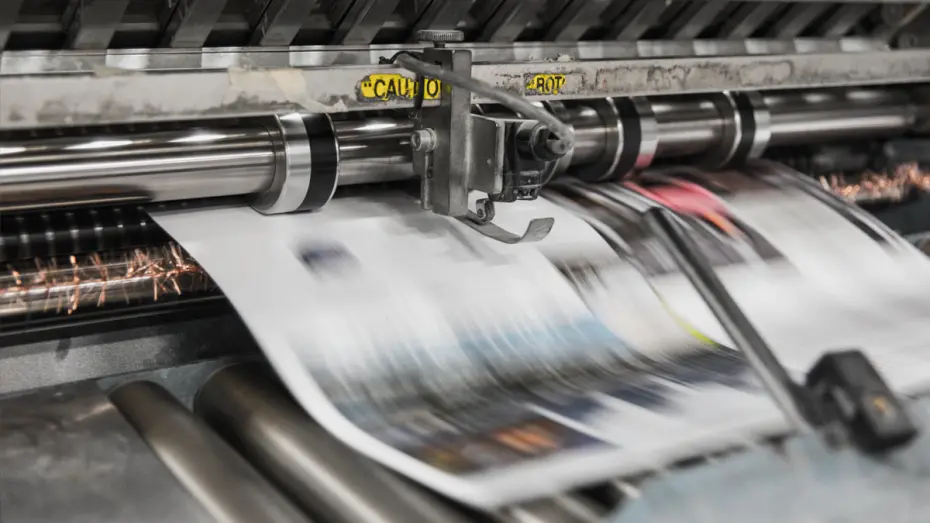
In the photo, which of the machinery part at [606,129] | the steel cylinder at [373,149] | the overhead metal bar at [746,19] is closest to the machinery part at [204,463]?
the steel cylinder at [373,149]

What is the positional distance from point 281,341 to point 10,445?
34cm

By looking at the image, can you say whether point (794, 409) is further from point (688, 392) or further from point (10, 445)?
point (10, 445)

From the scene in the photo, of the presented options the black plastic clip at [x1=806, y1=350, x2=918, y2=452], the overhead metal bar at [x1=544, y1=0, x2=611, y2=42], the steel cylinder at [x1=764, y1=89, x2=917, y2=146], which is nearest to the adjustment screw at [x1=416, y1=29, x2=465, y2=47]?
Answer: the overhead metal bar at [x1=544, y1=0, x2=611, y2=42]

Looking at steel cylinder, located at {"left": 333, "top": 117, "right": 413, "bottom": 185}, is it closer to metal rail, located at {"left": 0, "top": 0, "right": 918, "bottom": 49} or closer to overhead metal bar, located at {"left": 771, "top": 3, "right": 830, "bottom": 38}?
metal rail, located at {"left": 0, "top": 0, "right": 918, "bottom": 49}

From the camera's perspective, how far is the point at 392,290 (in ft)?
4.53

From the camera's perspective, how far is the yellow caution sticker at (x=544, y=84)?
1.62m

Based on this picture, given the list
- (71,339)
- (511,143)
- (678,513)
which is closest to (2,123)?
(71,339)

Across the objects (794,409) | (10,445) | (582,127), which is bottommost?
(10,445)

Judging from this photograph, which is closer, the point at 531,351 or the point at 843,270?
the point at 531,351

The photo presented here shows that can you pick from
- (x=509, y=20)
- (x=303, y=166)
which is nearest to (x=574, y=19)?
(x=509, y=20)

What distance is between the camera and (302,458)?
1130 millimetres

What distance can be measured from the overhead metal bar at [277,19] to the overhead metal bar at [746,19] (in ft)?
3.03

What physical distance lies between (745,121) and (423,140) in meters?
0.83

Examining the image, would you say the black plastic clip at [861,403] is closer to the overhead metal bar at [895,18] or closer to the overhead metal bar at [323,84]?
the overhead metal bar at [323,84]
